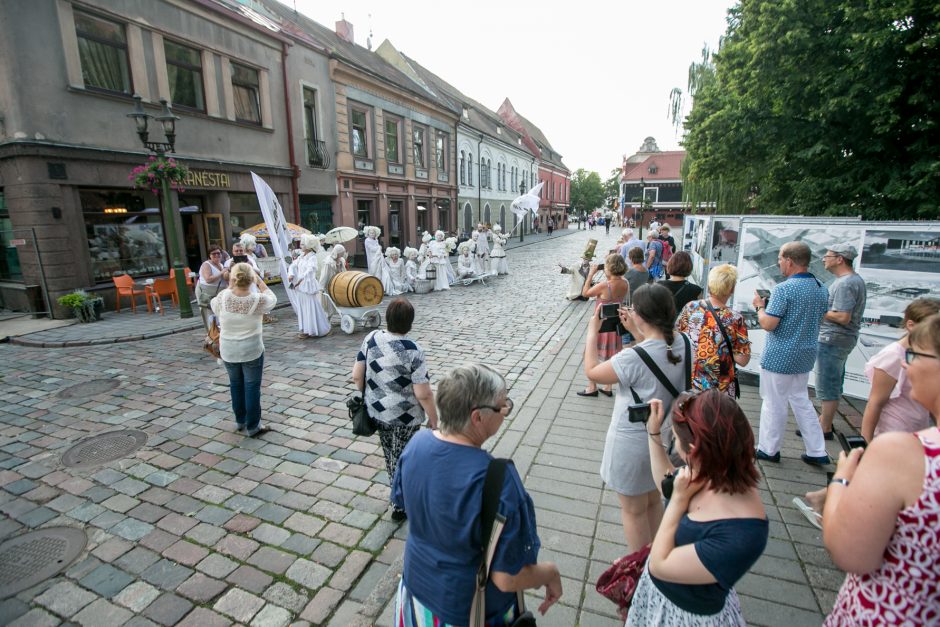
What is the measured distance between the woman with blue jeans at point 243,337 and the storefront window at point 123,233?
31.4 feet

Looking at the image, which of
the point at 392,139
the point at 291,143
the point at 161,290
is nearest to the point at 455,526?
the point at 161,290

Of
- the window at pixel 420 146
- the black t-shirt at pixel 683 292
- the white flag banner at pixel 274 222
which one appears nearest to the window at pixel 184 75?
the white flag banner at pixel 274 222

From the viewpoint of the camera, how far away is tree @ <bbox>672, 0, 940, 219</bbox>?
345 inches

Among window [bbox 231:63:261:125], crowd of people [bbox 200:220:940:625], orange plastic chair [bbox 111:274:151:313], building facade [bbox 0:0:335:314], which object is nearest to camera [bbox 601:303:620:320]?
crowd of people [bbox 200:220:940:625]

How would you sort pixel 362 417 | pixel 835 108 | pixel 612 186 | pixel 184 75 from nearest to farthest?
1. pixel 362 417
2. pixel 835 108
3. pixel 184 75
4. pixel 612 186

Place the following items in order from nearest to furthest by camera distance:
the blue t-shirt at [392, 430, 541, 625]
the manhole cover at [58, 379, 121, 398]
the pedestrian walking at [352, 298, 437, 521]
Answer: the blue t-shirt at [392, 430, 541, 625]
the pedestrian walking at [352, 298, 437, 521]
the manhole cover at [58, 379, 121, 398]

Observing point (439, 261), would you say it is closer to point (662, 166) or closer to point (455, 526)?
point (455, 526)

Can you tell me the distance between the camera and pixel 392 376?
3.49 meters

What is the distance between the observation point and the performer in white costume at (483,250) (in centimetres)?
1803

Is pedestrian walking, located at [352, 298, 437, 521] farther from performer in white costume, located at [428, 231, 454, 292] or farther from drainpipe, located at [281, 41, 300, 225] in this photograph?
drainpipe, located at [281, 41, 300, 225]

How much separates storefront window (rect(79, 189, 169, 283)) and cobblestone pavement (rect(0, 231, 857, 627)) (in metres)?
5.44

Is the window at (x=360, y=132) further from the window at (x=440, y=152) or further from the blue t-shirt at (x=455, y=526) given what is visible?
the blue t-shirt at (x=455, y=526)

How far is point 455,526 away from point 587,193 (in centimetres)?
10107

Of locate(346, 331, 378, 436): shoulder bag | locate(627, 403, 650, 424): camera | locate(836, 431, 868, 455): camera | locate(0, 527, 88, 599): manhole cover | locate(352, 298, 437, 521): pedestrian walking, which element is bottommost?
locate(0, 527, 88, 599): manhole cover
